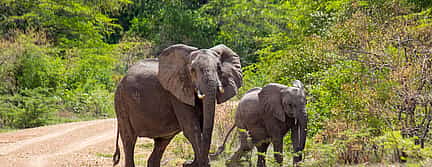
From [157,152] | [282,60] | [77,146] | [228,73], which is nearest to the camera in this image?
[228,73]

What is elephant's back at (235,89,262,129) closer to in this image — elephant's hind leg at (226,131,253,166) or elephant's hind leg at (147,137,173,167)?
elephant's hind leg at (226,131,253,166)

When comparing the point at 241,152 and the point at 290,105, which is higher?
the point at 290,105

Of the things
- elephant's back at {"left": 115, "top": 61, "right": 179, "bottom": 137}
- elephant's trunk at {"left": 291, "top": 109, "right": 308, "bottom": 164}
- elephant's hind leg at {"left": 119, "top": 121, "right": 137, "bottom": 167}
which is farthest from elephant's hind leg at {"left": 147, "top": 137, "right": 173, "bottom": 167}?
elephant's trunk at {"left": 291, "top": 109, "right": 308, "bottom": 164}

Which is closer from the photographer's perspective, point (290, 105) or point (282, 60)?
point (290, 105)

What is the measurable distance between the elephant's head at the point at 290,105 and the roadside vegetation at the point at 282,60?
397 millimetres

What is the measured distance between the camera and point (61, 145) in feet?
53.3

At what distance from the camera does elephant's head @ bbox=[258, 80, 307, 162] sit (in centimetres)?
995

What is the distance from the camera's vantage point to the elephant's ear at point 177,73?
811 cm

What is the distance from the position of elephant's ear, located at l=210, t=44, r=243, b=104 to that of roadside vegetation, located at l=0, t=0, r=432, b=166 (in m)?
1.70

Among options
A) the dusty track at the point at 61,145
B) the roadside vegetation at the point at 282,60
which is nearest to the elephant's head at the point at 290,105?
the roadside vegetation at the point at 282,60

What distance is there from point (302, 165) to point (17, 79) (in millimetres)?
19566

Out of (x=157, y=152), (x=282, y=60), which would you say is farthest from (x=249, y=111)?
(x=282, y=60)

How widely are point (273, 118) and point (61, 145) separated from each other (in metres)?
7.81

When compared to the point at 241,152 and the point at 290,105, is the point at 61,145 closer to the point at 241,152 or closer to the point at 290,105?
the point at 241,152
